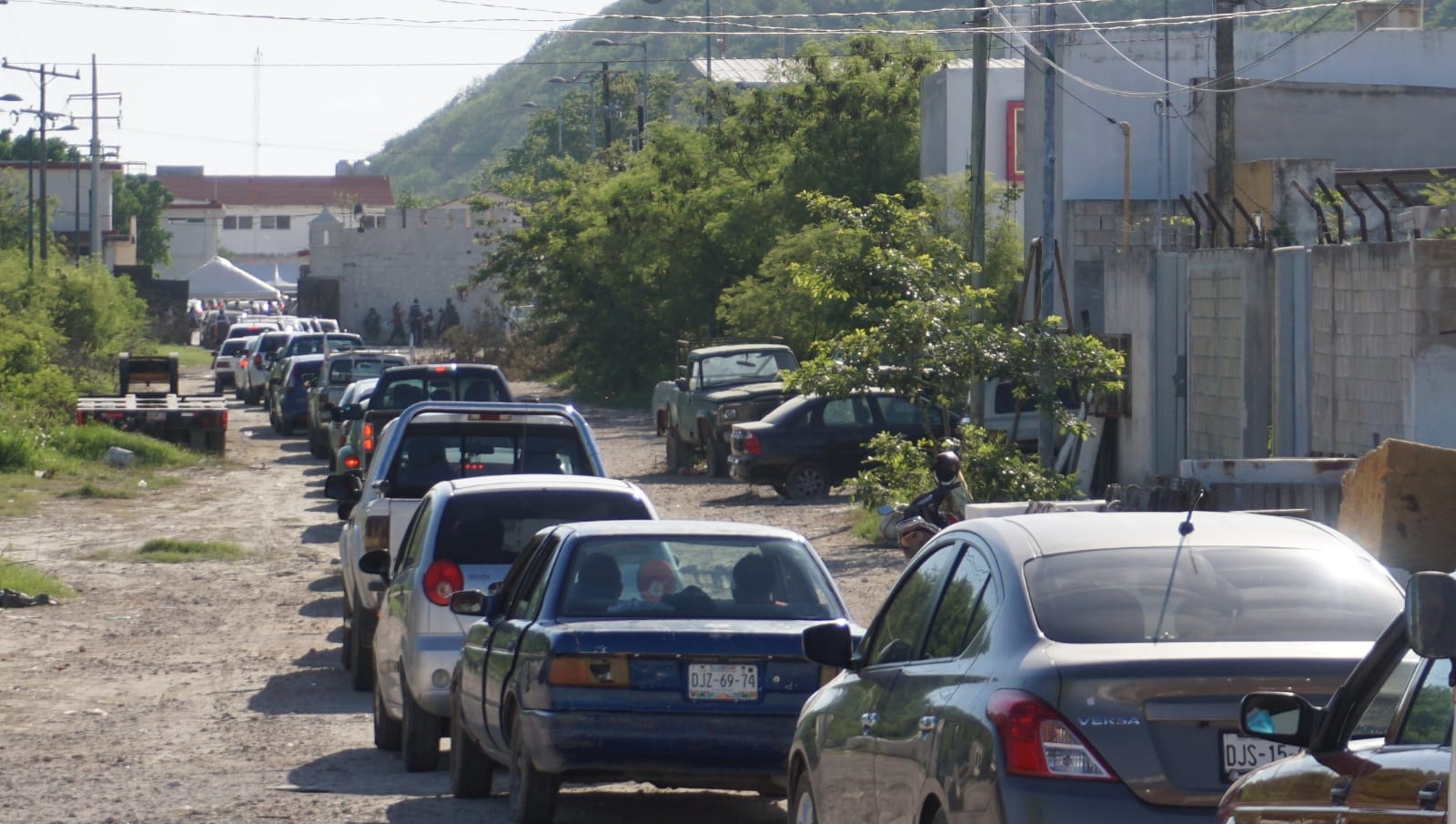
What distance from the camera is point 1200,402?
71.1 feet

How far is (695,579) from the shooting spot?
853cm

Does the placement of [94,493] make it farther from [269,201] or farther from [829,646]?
[269,201]

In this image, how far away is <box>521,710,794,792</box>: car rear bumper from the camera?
7.76 metres

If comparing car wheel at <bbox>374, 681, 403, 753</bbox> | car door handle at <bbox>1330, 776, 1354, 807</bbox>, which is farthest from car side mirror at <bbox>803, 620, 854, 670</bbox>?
car wheel at <bbox>374, 681, 403, 753</bbox>

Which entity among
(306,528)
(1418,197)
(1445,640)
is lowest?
(306,528)

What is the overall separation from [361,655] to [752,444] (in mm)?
11817

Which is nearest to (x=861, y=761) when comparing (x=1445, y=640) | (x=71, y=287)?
(x=1445, y=640)

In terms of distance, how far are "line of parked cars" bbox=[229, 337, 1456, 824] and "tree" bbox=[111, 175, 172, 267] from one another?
11464 cm

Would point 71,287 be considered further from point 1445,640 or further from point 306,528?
point 1445,640

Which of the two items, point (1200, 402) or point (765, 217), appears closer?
point (1200, 402)

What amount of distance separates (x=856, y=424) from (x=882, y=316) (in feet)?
16.2

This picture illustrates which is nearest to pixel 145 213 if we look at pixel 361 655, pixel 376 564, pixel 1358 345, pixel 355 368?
pixel 355 368

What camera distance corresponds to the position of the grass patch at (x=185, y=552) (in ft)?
66.5

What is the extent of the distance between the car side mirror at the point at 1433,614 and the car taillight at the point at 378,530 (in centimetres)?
1019
